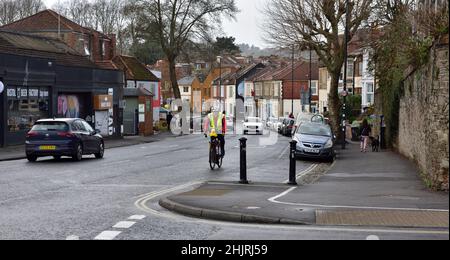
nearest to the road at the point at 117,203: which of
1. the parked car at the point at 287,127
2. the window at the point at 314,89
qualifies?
the parked car at the point at 287,127

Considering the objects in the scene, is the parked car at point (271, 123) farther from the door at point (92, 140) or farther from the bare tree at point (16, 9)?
the door at point (92, 140)

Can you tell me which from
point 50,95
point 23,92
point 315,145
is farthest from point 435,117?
point 50,95

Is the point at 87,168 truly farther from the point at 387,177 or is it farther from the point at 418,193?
the point at 418,193

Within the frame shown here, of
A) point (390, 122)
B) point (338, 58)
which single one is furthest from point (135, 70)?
point (390, 122)

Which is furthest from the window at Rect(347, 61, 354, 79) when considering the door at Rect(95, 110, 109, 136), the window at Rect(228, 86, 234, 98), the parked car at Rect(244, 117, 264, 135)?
the window at Rect(228, 86, 234, 98)

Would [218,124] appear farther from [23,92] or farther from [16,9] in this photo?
[16,9]

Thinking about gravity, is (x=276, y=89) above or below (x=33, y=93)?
above

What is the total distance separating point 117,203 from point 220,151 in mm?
9349

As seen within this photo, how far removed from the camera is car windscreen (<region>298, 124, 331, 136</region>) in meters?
29.0

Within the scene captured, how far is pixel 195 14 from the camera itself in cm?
6181

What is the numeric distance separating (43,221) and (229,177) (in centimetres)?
908

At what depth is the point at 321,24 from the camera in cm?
3991

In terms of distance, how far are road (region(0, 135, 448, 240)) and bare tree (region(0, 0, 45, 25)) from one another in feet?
207

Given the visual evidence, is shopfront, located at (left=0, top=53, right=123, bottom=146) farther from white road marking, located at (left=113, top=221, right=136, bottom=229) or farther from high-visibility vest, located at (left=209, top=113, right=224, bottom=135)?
white road marking, located at (left=113, top=221, right=136, bottom=229)
